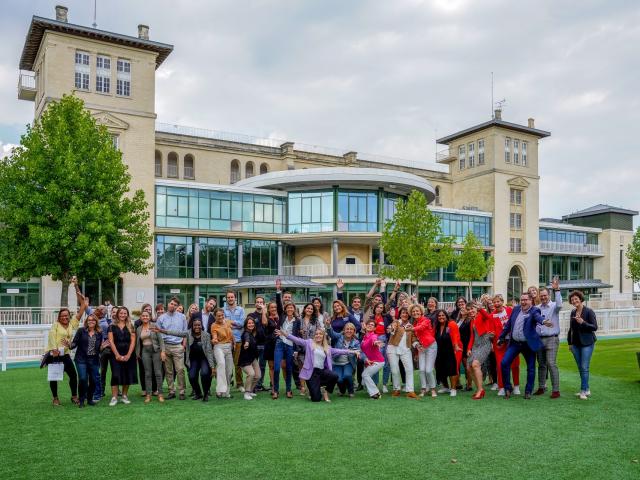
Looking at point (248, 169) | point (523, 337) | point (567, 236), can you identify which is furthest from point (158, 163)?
point (567, 236)

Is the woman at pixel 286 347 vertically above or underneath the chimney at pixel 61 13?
underneath

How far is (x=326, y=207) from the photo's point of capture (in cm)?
3953

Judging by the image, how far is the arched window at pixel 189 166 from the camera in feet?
153

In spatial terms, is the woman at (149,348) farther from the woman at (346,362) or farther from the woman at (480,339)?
the woman at (480,339)

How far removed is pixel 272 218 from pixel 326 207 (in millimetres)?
3876

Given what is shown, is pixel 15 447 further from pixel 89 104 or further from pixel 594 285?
pixel 594 285

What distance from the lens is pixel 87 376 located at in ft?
33.6

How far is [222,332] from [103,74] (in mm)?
29678

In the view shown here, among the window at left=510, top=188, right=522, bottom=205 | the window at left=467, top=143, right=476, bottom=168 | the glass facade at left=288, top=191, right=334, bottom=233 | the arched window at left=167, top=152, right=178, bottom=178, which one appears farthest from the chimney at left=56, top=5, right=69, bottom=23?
the window at left=510, top=188, right=522, bottom=205

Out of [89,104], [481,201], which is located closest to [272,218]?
[89,104]

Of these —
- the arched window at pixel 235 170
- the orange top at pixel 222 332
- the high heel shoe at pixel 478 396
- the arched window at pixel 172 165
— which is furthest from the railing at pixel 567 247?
the orange top at pixel 222 332

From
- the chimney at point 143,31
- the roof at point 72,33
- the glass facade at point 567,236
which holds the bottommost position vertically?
the glass facade at point 567,236

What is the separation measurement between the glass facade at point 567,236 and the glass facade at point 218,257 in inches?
1402

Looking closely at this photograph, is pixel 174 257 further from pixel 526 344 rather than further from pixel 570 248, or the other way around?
pixel 570 248
